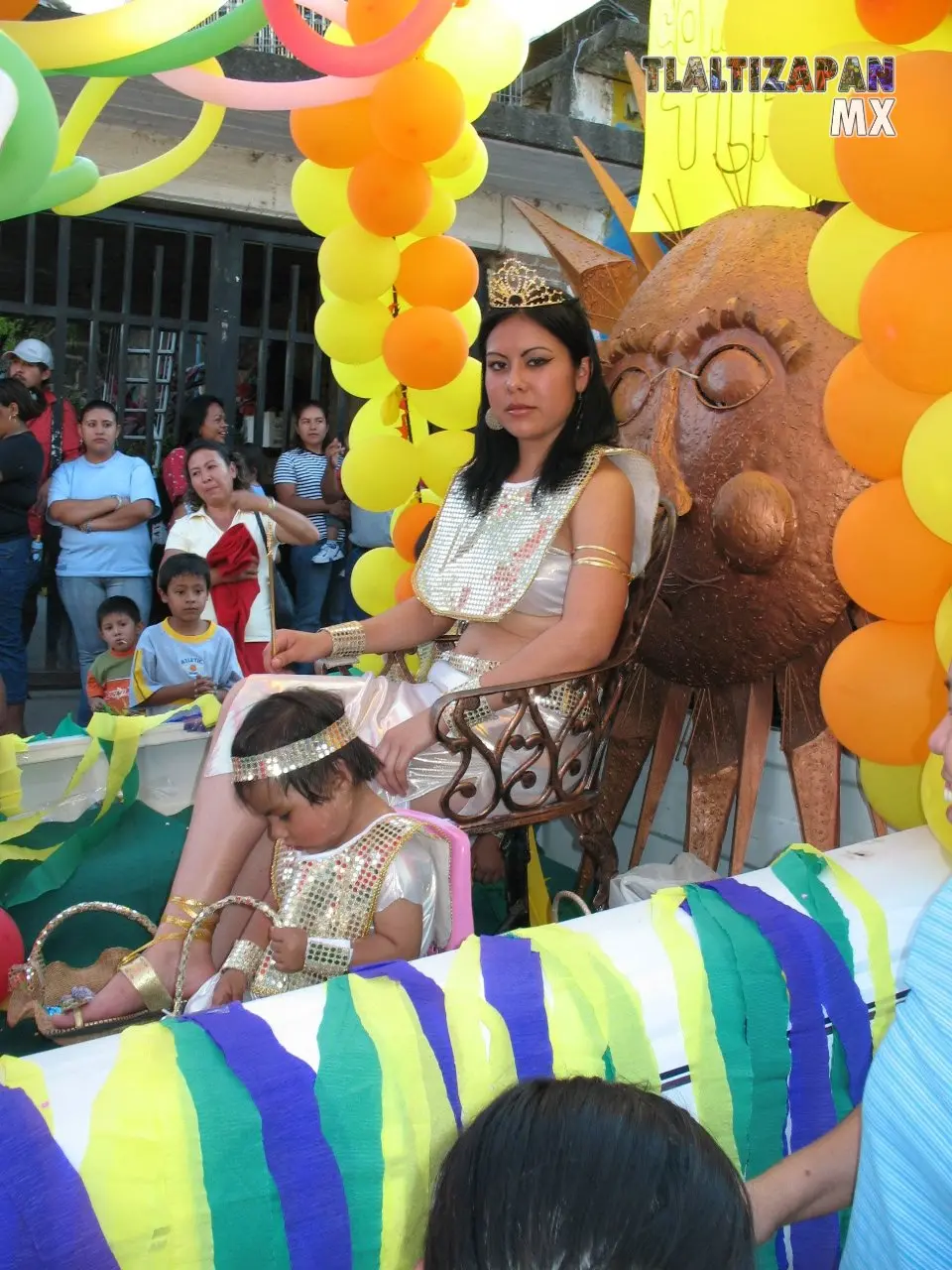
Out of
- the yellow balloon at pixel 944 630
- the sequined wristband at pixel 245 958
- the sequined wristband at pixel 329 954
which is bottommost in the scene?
the sequined wristband at pixel 245 958

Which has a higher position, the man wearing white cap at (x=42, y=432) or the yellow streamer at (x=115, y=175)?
the yellow streamer at (x=115, y=175)

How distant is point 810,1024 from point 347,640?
1387 millimetres

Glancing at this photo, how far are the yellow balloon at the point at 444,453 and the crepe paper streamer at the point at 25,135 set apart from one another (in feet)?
5.17

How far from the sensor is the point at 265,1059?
3.63 ft

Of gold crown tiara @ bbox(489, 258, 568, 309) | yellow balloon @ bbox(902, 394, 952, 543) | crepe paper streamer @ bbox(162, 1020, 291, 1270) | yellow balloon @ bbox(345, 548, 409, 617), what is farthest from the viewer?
yellow balloon @ bbox(345, 548, 409, 617)

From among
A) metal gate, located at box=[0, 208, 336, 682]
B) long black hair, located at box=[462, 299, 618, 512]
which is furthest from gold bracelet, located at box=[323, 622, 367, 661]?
metal gate, located at box=[0, 208, 336, 682]

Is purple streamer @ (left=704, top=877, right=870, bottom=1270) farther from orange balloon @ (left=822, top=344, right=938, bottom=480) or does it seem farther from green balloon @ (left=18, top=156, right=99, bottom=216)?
green balloon @ (left=18, top=156, right=99, bottom=216)

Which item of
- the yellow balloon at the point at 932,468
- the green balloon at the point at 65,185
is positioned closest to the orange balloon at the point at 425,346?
the green balloon at the point at 65,185

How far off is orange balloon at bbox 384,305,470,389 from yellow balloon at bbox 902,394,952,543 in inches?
56.8

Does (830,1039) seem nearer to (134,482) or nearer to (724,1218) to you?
(724,1218)

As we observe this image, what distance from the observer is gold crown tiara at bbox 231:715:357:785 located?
1.84 metres

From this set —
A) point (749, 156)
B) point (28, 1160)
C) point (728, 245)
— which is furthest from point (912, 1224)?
point (749, 156)

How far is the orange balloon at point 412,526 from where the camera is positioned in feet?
10.1

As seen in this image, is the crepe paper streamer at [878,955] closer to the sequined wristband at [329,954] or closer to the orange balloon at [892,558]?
the orange balloon at [892,558]
